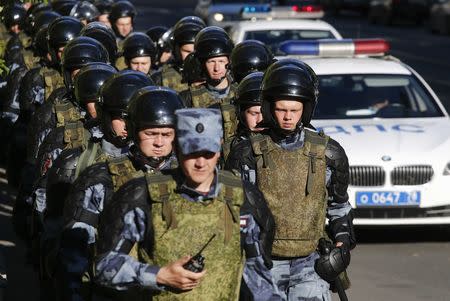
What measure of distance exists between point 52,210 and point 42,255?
0.82 ft

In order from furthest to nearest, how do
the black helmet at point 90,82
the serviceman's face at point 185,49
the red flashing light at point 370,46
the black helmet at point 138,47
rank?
the red flashing light at point 370,46
the serviceman's face at point 185,49
the black helmet at point 138,47
the black helmet at point 90,82

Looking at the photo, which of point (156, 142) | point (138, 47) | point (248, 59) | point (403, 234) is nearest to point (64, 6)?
point (138, 47)

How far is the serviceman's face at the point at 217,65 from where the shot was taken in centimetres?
1111

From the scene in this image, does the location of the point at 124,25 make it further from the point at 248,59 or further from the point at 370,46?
the point at 248,59

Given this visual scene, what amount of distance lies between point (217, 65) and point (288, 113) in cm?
406

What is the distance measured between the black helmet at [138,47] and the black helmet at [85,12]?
287cm

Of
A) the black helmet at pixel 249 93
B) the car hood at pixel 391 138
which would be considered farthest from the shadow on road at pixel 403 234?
the black helmet at pixel 249 93

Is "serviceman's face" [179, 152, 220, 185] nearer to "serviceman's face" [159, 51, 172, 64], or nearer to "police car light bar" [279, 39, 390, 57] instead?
"police car light bar" [279, 39, 390, 57]

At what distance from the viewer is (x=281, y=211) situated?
7.05 metres

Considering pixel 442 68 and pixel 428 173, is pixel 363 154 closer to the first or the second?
pixel 428 173

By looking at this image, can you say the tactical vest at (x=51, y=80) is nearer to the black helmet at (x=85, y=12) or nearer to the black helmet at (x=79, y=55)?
the black helmet at (x=79, y=55)

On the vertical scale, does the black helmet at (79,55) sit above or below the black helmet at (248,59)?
above

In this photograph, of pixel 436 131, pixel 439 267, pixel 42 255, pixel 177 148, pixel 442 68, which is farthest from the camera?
pixel 442 68

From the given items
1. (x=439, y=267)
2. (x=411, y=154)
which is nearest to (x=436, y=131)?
(x=411, y=154)
